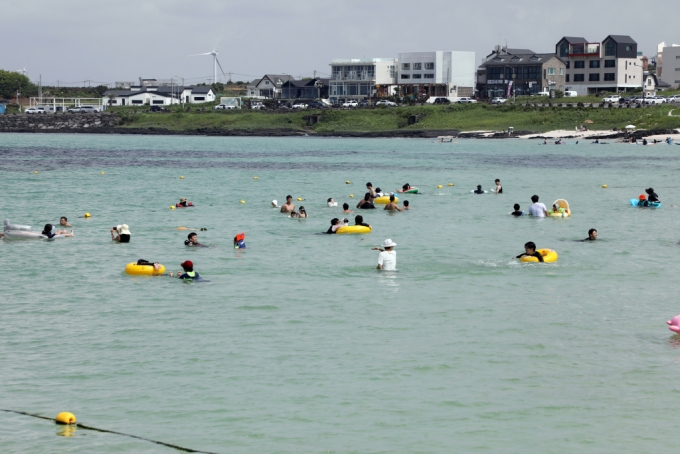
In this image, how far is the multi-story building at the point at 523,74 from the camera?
16288cm

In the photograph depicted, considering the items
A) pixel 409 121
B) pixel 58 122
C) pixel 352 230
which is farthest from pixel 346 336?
pixel 58 122

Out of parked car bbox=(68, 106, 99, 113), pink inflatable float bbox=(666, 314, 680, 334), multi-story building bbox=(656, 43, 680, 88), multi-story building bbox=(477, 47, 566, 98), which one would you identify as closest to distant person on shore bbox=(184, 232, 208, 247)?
pink inflatable float bbox=(666, 314, 680, 334)

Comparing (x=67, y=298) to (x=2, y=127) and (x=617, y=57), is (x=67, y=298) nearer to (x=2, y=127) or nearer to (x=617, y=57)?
(x=2, y=127)

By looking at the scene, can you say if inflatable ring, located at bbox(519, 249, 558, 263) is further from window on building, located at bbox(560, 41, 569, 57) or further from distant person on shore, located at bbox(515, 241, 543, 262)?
window on building, located at bbox(560, 41, 569, 57)

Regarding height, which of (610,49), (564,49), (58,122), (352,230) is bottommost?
(352,230)

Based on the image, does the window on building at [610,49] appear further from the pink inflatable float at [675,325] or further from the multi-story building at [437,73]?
the pink inflatable float at [675,325]

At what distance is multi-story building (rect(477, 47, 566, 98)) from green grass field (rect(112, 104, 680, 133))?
28670mm

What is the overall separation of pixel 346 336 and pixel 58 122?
14626 cm

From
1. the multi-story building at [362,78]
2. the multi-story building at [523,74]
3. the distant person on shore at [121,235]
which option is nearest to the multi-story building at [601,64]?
the multi-story building at [523,74]

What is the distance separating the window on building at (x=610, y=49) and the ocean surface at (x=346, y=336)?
129229mm

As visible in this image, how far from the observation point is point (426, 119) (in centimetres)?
13588

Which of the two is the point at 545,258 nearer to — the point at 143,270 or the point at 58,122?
the point at 143,270

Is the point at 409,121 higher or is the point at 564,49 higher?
the point at 564,49

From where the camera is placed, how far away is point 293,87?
190 metres
